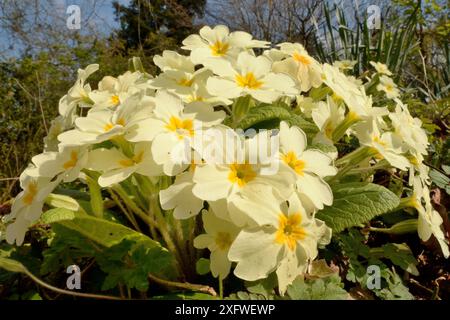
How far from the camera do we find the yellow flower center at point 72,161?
751 mm

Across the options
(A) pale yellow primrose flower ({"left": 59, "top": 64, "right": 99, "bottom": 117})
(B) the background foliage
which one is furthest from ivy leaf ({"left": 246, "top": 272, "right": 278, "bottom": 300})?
(A) pale yellow primrose flower ({"left": 59, "top": 64, "right": 99, "bottom": 117})

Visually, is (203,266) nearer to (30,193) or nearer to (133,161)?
(133,161)

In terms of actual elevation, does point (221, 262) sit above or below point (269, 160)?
below

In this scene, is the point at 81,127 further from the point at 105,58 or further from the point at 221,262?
the point at 105,58

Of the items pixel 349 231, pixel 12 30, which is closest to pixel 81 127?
pixel 349 231

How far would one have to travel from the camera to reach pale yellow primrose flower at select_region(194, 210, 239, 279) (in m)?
0.75

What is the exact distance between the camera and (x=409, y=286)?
103 centimetres

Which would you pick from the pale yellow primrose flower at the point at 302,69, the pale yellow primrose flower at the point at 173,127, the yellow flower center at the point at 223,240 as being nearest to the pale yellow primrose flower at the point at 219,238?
the yellow flower center at the point at 223,240

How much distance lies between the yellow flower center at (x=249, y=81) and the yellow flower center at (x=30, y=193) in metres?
0.45

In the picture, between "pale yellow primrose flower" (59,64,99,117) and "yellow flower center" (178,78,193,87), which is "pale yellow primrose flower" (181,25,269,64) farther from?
"pale yellow primrose flower" (59,64,99,117)

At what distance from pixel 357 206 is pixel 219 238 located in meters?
0.31

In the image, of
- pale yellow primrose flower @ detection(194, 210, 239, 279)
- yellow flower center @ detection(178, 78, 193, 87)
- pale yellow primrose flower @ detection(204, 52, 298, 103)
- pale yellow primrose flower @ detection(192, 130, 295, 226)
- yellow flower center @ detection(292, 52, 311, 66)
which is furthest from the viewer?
yellow flower center @ detection(292, 52, 311, 66)

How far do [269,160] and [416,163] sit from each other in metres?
0.46

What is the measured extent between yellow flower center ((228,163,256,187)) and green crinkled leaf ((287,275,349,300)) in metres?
0.22
